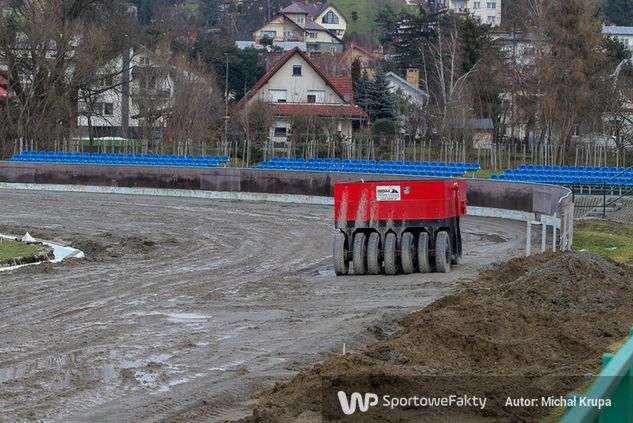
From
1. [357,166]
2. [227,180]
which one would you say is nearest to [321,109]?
[357,166]

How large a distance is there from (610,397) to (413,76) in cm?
10802

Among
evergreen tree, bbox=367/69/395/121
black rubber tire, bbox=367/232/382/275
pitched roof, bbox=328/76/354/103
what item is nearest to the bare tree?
pitched roof, bbox=328/76/354/103

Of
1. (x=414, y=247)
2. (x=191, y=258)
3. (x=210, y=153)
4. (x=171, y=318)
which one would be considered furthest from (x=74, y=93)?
(x=171, y=318)

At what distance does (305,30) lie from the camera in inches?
6329

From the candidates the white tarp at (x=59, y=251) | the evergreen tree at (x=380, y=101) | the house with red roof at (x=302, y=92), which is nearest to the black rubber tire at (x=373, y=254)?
the white tarp at (x=59, y=251)

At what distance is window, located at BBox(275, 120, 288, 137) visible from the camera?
84625 millimetres

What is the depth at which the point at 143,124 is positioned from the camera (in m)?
78.8

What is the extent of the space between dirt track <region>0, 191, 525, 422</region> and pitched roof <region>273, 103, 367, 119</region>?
47.4m

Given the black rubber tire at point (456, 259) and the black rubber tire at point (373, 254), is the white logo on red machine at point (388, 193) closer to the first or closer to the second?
the black rubber tire at point (373, 254)

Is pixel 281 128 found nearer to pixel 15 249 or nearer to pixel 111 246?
pixel 111 246

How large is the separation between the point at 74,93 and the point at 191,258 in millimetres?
49802

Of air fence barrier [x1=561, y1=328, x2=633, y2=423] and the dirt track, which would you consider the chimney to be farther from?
air fence barrier [x1=561, y1=328, x2=633, y2=423]

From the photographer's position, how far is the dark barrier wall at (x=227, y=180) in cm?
4078

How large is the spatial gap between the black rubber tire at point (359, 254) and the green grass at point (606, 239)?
5.61 meters
